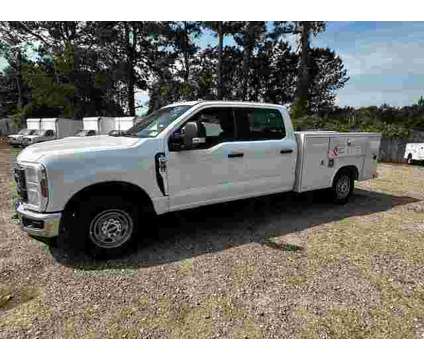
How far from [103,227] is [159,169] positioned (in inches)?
39.1

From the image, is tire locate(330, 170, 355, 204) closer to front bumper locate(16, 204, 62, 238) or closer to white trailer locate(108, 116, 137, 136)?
front bumper locate(16, 204, 62, 238)

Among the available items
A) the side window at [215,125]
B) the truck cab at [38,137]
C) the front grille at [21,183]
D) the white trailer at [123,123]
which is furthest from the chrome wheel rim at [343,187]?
the truck cab at [38,137]

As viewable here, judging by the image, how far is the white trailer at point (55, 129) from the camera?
23559 millimetres

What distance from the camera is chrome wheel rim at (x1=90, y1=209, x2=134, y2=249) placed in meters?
3.95

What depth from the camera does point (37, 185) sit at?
A: 3.61 m

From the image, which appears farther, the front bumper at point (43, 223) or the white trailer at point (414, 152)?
the white trailer at point (414, 152)

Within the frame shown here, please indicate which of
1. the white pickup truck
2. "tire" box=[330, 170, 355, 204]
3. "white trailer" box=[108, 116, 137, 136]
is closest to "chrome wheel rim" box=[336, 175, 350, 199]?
"tire" box=[330, 170, 355, 204]

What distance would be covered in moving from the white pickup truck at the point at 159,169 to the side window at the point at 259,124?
0.6 inches

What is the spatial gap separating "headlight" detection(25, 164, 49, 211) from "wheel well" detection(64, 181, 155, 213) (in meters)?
0.26

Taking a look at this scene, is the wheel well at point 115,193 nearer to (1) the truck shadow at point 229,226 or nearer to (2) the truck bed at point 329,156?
(1) the truck shadow at point 229,226

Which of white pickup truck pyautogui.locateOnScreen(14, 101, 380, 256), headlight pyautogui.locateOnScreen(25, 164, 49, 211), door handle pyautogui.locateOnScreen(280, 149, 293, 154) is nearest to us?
headlight pyautogui.locateOnScreen(25, 164, 49, 211)

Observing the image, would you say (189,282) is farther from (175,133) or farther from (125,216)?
(175,133)

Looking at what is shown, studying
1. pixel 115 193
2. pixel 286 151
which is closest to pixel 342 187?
pixel 286 151
